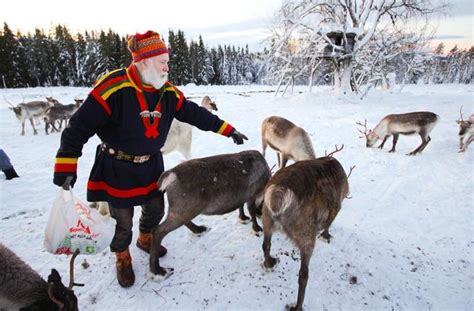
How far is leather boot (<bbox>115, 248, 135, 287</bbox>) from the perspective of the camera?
8.37 feet

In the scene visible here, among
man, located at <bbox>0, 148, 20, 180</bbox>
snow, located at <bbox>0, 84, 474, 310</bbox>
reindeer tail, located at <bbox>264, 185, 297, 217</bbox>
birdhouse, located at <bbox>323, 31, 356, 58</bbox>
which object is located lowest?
snow, located at <bbox>0, 84, 474, 310</bbox>

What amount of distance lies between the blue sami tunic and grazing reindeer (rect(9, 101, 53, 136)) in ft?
33.8

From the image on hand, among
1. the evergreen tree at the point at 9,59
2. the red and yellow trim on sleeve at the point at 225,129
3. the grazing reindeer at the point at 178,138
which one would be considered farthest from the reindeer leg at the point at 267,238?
the evergreen tree at the point at 9,59

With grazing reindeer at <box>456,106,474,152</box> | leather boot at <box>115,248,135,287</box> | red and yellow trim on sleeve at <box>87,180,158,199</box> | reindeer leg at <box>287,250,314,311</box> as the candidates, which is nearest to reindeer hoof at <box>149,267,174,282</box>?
leather boot at <box>115,248,135,287</box>

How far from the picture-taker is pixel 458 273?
2.98 m

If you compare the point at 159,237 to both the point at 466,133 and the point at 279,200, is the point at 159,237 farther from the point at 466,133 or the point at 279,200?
the point at 466,133

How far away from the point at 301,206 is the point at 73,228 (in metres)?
2.04

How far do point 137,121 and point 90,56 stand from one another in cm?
5115

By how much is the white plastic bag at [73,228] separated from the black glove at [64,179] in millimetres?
84

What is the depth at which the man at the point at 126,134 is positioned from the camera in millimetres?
2145

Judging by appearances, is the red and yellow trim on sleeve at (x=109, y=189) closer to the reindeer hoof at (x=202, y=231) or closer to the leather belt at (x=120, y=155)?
the leather belt at (x=120, y=155)

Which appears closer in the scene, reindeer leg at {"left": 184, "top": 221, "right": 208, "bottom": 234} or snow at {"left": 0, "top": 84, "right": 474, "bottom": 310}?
snow at {"left": 0, "top": 84, "right": 474, "bottom": 310}

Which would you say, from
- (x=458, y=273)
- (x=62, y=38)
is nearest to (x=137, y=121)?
(x=458, y=273)

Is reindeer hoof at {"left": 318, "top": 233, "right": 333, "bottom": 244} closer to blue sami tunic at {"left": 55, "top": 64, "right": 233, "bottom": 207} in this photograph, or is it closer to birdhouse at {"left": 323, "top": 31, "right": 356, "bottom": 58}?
blue sami tunic at {"left": 55, "top": 64, "right": 233, "bottom": 207}
